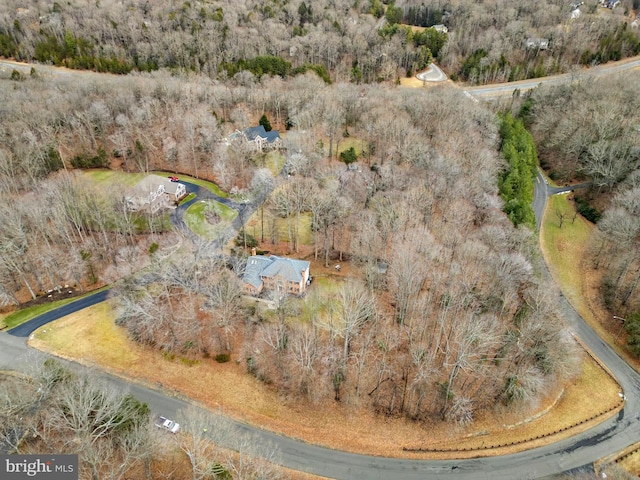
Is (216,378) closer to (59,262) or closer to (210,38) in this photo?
(59,262)

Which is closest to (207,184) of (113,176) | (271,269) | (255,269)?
(113,176)

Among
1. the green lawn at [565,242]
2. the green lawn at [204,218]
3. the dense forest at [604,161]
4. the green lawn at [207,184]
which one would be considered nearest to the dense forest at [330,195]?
the dense forest at [604,161]

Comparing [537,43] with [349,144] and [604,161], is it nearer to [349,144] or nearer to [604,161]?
[604,161]

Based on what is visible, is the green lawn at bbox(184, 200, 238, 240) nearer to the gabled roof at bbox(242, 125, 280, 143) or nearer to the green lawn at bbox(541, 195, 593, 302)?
the gabled roof at bbox(242, 125, 280, 143)

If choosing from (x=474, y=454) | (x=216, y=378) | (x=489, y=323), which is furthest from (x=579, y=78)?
(x=216, y=378)

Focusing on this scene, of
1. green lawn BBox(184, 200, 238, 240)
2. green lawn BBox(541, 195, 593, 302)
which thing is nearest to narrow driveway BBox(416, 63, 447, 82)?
green lawn BBox(541, 195, 593, 302)

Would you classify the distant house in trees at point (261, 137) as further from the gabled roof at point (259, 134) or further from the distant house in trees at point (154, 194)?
the distant house in trees at point (154, 194)
